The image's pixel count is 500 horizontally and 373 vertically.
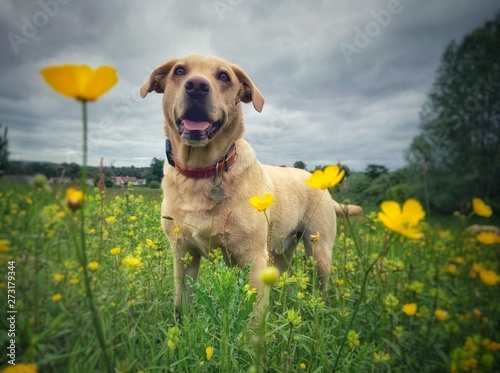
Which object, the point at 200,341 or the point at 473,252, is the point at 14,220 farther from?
the point at 473,252

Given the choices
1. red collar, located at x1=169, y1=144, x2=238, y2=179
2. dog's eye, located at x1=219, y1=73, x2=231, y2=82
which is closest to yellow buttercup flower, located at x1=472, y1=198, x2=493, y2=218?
red collar, located at x1=169, y1=144, x2=238, y2=179

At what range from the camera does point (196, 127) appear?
8.88ft

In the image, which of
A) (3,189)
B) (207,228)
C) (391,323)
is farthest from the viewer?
(207,228)

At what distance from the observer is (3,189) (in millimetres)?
967

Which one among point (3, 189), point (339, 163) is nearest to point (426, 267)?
point (339, 163)

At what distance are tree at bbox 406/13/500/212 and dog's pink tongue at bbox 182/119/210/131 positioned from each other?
1879 mm

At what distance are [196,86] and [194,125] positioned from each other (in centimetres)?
33

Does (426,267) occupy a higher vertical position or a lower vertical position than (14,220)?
lower

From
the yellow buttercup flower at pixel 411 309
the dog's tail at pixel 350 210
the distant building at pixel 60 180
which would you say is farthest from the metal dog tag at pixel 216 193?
the yellow buttercup flower at pixel 411 309

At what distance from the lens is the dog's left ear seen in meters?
2.97

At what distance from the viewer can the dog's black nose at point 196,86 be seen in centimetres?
265

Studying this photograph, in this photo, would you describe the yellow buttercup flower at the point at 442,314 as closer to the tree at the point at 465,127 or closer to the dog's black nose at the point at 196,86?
the tree at the point at 465,127

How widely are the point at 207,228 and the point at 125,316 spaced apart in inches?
59.4

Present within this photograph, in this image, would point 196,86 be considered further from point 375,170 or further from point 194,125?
point 375,170
